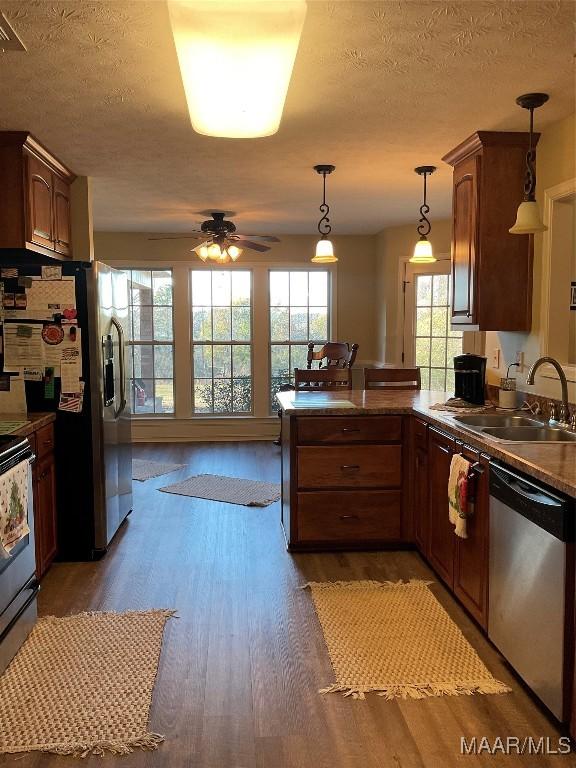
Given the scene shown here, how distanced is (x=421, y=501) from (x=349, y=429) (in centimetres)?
56

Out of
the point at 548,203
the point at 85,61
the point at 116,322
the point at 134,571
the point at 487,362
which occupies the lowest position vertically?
the point at 134,571

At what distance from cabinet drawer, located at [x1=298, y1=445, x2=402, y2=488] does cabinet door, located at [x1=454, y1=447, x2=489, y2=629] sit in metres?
0.84

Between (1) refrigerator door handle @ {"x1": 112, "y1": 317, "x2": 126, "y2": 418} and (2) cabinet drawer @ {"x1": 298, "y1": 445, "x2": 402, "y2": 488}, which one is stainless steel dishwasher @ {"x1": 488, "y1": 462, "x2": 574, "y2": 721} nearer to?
(2) cabinet drawer @ {"x1": 298, "y1": 445, "x2": 402, "y2": 488}

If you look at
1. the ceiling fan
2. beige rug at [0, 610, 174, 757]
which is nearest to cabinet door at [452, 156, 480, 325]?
the ceiling fan

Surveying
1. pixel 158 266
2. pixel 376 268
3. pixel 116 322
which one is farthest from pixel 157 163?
pixel 376 268

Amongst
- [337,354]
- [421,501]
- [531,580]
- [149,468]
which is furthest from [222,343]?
[531,580]

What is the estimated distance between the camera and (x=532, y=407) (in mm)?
3396

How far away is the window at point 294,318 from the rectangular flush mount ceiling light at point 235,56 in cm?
557

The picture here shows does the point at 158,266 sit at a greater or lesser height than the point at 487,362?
greater

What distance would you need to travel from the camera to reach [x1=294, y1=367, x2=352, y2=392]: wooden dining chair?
4641 millimetres

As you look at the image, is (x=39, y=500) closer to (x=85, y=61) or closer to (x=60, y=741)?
(x=60, y=741)

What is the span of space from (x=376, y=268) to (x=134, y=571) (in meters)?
4.87

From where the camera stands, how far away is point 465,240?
3.74 meters

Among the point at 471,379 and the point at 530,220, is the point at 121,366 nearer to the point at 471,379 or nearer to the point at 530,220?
the point at 471,379
